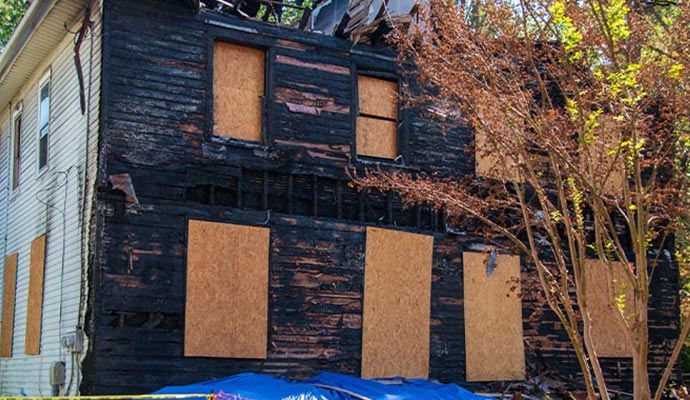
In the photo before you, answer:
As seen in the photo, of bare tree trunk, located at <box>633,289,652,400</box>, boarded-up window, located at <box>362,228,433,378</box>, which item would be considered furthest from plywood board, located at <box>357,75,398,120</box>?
bare tree trunk, located at <box>633,289,652,400</box>

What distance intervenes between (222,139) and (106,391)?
4408 mm

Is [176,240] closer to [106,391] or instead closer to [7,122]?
[106,391]

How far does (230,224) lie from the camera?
45.9 ft

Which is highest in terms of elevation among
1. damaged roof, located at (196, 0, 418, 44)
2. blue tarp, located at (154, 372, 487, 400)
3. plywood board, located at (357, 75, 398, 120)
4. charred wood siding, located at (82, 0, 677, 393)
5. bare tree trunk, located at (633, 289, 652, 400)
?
damaged roof, located at (196, 0, 418, 44)

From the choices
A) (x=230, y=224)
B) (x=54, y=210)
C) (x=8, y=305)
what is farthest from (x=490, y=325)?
(x=8, y=305)

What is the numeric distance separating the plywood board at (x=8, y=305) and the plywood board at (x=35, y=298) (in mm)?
1408

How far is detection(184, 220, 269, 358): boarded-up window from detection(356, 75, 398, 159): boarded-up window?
295 centimetres

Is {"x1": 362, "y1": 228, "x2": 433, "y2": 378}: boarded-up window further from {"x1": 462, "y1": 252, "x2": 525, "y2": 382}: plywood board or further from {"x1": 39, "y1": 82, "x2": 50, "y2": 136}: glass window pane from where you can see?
{"x1": 39, "y1": 82, "x2": 50, "y2": 136}: glass window pane

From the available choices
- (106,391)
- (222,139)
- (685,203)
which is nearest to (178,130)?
(222,139)

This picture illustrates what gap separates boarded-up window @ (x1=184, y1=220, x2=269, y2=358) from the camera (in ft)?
44.0

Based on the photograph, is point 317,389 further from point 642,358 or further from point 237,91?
point 237,91

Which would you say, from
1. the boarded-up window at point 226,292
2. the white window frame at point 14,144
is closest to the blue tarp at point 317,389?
the boarded-up window at point 226,292

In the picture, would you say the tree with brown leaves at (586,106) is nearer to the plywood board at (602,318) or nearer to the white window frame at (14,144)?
the plywood board at (602,318)

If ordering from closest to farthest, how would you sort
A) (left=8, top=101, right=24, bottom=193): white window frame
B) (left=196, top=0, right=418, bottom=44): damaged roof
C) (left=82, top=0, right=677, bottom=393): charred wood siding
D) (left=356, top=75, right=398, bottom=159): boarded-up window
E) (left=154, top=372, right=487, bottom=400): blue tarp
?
1. (left=154, top=372, right=487, bottom=400): blue tarp
2. (left=82, top=0, right=677, bottom=393): charred wood siding
3. (left=196, top=0, right=418, bottom=44): damaged roof
4. (left=356, top=75, right=398, bottom=159): boarded-up window
5. (left=8, top=101, right=24, bottom=193): white window frame
